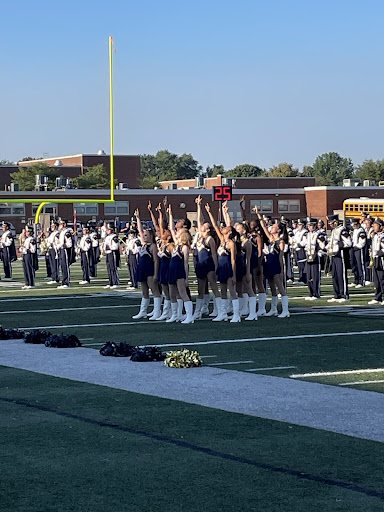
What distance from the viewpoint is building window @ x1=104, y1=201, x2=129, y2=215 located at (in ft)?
203

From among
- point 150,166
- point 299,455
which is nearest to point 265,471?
point 299,455

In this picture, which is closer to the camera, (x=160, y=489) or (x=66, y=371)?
(x=160, y=489)

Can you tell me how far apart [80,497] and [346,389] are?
376 centimetres

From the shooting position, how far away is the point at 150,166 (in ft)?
486

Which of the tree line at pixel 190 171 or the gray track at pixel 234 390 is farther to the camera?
the tree line at pixel 190 171

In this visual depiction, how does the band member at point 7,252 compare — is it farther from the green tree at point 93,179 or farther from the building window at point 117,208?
the green tree at point 93,179

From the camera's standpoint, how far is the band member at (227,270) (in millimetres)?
14992

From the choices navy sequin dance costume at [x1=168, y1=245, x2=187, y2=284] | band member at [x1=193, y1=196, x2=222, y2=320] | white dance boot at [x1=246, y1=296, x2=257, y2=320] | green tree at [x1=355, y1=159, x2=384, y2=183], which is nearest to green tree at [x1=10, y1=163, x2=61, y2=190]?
green tree at [x1=355, y1=159, x2=384, y2=183]

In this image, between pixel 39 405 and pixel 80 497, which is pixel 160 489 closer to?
pixel 80 497

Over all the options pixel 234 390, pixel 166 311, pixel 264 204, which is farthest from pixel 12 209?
pixel 234 390

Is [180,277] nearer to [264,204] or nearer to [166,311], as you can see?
[166,311]

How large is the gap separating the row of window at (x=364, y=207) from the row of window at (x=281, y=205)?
5710 mm

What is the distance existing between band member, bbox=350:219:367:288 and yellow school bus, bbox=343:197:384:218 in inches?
1339

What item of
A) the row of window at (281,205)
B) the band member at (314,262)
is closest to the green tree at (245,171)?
the row of window at (281,205)
